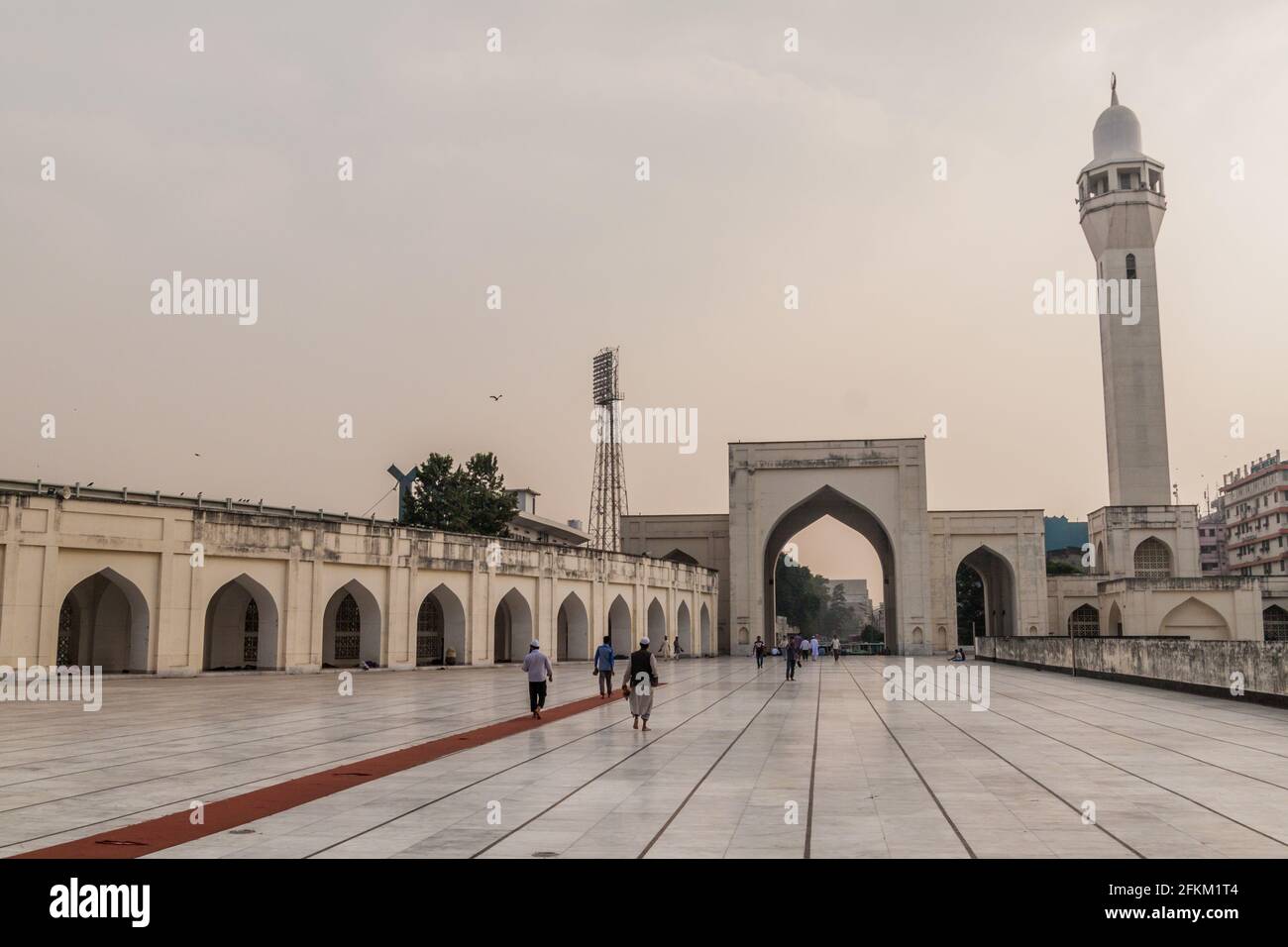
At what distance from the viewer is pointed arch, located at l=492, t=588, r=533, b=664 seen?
37.1 m

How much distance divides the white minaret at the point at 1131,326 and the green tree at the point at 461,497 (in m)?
32.1

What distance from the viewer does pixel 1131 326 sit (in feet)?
179

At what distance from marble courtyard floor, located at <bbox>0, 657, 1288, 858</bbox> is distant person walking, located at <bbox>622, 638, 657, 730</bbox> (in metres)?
0.46

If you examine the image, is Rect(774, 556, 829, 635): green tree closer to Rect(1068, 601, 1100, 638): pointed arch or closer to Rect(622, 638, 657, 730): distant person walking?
Rect(1068, 601, 1100, 638): pointed arch

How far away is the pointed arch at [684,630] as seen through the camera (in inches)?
1957

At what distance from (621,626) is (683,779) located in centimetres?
3562

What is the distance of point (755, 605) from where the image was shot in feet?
172

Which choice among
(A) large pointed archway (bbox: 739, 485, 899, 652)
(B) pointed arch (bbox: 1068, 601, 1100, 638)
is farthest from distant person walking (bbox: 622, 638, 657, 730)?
(B) pointed arch (bbox: 1068, 601, 1100, 638)

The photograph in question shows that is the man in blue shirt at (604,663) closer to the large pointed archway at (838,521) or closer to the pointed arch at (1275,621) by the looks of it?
the large pointed archway at (838,521)

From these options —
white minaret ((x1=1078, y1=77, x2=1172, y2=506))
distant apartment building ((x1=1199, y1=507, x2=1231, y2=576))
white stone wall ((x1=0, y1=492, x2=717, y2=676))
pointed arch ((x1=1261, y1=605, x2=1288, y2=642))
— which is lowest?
pointed arch ((x1=1261, y1=605, x2=1288, y2=642))

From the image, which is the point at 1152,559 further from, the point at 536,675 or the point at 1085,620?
the point at 536,675

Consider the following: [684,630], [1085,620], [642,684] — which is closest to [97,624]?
[642,684]

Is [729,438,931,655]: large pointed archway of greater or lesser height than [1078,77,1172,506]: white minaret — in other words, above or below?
below
